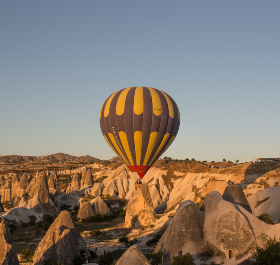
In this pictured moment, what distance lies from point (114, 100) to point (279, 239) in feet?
96.5

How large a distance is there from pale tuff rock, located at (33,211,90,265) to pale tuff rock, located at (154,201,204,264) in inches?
291

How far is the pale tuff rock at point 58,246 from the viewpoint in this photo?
988 inches

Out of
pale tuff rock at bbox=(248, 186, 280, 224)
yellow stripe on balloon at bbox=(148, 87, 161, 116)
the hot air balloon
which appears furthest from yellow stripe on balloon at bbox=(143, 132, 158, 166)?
pale tuff rock at bbox=(248, 186, 280, 224)

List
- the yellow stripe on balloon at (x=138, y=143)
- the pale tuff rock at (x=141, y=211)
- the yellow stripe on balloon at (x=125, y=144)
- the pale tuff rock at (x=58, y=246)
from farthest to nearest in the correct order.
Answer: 1. the pale tuff rock at (x=141, y=211)
2. the yellow stripe on balloon at (x=125, y=144)
3. the yellow stripe on balloon at (x=138, y=143)
4. the pale tuff rock at (x=58, y=246)

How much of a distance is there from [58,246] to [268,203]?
21.9 metres

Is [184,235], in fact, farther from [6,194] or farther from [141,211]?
[6,194]

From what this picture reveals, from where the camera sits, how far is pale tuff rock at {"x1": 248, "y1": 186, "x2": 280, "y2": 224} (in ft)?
103

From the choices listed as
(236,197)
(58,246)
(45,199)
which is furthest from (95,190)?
(236,197)

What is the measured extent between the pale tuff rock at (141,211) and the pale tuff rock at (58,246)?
66.6 ft

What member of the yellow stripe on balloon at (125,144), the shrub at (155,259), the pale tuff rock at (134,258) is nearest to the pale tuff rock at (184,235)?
the shrub at (155,259)

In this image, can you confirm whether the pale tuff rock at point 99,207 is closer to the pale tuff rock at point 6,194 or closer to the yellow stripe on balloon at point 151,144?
the yellow stripe on balloon at point 151,144

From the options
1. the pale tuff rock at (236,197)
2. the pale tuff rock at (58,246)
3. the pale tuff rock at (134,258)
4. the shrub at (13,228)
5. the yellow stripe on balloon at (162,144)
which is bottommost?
the shrub at (13,228)

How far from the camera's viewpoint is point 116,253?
31.4 m

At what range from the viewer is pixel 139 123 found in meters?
43.1
